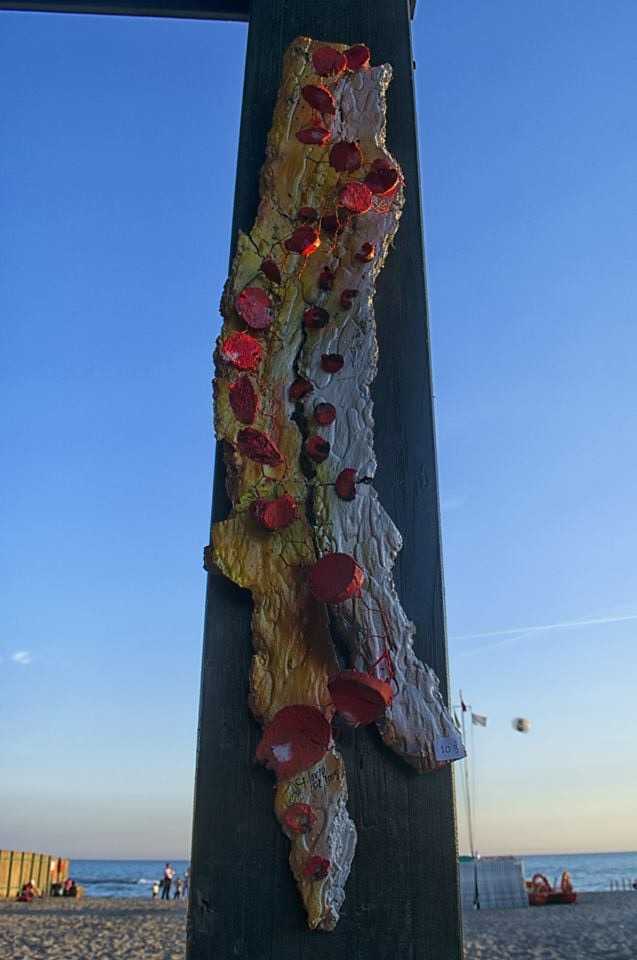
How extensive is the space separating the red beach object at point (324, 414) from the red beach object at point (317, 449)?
37 mm

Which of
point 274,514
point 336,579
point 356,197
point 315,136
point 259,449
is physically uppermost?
point 315,136

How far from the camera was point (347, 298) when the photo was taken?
1679 mm

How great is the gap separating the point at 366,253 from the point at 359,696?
3.04ft

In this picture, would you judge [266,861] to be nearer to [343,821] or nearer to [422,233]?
[343,821]

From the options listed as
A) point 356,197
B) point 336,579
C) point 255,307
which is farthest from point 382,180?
point 336,579

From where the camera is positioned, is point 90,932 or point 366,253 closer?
point 366,253

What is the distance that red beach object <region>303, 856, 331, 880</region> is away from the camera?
1282 millimetres

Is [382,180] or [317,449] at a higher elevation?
[382,180]

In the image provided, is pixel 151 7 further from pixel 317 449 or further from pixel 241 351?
pixel 317 449

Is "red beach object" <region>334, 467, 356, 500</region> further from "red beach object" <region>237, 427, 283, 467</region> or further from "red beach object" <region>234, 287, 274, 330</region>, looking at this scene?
"red beach object" <region>234, 287, 274, 330</region>

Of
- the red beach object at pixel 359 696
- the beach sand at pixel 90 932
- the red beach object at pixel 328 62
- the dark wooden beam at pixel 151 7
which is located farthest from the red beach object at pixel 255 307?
the beach sand at pixel 90 932

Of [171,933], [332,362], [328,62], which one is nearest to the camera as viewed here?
[332,362]

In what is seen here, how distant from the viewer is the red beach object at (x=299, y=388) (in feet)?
5.25

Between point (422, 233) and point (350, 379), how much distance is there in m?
0.42
